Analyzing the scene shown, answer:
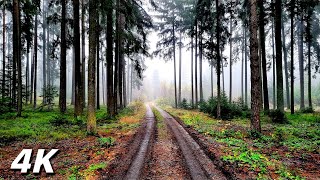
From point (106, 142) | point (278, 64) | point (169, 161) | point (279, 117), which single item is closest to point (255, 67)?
point (169, 161)

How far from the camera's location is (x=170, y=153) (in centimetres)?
768

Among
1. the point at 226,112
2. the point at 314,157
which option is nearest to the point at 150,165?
the point at 314,157

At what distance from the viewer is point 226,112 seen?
18.2m

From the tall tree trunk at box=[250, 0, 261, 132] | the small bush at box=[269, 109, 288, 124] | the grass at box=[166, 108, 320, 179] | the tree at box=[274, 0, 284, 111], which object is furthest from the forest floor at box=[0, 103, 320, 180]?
the tree at box=[274, 0, 284, 111]

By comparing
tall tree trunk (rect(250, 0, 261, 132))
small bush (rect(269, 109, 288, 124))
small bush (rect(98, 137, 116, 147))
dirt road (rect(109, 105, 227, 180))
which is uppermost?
tall tree trunk (rect(250, 0, 261, 132))

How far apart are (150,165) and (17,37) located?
14.4 meters

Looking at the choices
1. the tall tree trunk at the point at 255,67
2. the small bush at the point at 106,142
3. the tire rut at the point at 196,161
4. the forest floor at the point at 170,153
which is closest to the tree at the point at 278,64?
the forest floor at the point at 170,153

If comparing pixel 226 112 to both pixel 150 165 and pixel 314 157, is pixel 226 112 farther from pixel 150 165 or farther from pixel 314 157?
pixel 150 165

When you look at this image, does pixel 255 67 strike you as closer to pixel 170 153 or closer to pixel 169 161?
pixel 170 153

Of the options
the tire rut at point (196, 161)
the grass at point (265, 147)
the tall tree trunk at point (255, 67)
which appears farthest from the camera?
the tall tree trunk at point (255, 67)

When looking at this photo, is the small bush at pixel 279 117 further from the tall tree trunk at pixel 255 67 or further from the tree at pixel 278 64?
the tall tree trunk at pixel 255 67

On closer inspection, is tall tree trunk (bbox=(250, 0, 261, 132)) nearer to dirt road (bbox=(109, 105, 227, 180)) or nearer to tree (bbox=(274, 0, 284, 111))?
dirt road (bbox=(109, 105, 227, 180))

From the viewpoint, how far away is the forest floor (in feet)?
19.6

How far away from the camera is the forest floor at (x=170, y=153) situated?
5980 mm
